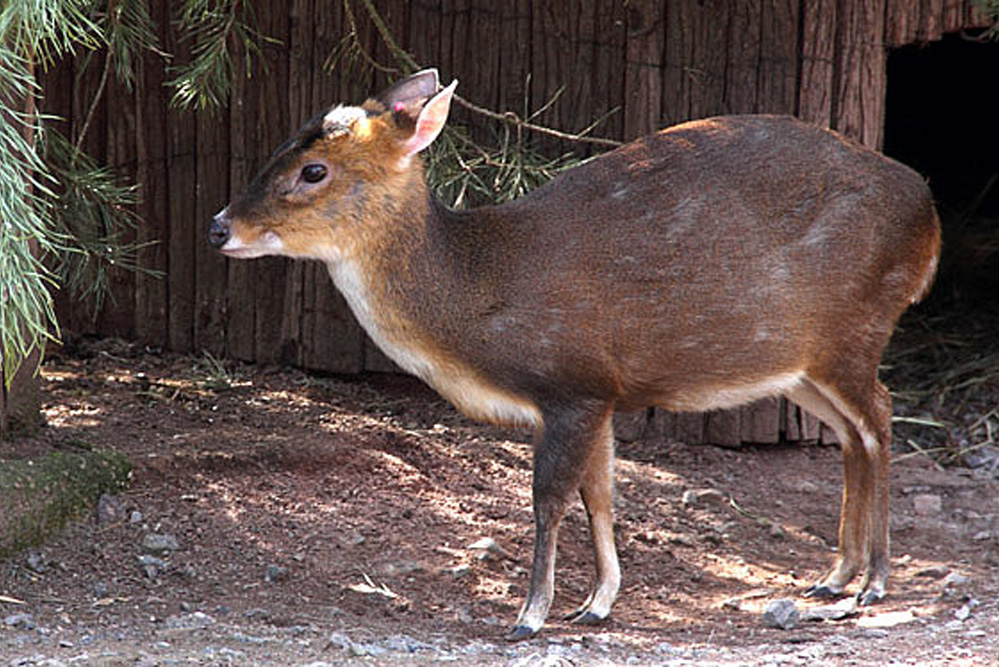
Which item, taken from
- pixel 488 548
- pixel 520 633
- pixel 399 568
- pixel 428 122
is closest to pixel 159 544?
pixel 399 568

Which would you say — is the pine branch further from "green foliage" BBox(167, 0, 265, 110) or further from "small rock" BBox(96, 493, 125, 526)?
"small rock" BBox(96, 493, 125, 526)

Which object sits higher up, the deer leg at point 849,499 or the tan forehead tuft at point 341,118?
the tan forehead tuft at point 341,118

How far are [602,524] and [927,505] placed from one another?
2167 mm

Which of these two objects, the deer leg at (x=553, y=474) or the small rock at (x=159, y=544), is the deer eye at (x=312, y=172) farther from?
the small rock at (x=159, y=544)

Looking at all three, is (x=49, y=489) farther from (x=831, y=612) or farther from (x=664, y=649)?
(x=831, y=612)

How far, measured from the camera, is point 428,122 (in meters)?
5.67

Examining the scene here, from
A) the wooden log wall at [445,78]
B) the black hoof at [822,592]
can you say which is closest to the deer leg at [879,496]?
the black hoof at [822,592]

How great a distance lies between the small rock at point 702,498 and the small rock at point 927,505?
966 mm

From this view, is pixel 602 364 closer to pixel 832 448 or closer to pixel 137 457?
pixel 137 457

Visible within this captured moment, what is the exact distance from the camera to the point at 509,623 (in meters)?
5.78

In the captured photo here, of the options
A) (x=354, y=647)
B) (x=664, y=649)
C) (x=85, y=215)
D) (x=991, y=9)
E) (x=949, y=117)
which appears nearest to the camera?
(x=354, y=647)

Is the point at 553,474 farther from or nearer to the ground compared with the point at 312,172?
nearer to the ground

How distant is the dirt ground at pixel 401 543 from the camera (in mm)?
5188

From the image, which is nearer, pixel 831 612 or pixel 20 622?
pixel 20 622
